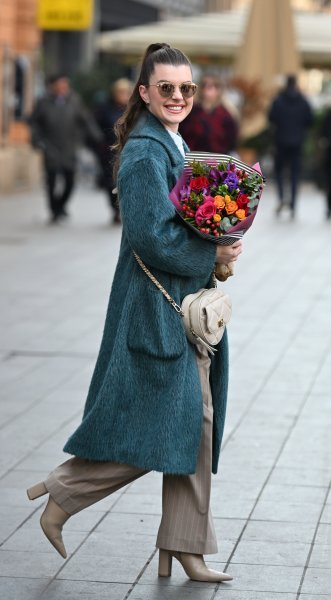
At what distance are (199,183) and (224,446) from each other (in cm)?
269

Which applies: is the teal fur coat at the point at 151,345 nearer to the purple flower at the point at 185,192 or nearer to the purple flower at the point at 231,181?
the purple flower at the point at 185,192

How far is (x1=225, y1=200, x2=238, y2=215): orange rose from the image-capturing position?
463 cm

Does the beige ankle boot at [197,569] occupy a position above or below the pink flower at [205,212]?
below

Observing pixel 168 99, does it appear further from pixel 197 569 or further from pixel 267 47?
pixel 267 47

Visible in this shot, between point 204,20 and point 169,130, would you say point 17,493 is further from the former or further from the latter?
point 204,20

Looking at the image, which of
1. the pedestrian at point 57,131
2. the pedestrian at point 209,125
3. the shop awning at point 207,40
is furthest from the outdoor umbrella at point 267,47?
the pedestrian at point 209,125

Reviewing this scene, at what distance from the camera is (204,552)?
4957 mm

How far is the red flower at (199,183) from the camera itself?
462 cm

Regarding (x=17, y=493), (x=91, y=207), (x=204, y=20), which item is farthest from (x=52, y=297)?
(x=204, y=20)

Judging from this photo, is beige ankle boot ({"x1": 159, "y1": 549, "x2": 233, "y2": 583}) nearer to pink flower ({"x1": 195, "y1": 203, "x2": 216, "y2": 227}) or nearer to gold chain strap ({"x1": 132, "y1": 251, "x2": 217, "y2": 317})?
gold chain strap ({"x1": 132, "y1": 251, "x2": 217, "y2": 317})

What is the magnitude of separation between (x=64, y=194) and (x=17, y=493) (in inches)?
550

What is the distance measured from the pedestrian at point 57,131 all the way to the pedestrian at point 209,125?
2.57 m

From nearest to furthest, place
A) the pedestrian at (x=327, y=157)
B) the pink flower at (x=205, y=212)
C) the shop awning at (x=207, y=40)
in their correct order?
the pink flower at (x=205, y=212) < the pedestrian at (x=327, y=157) < the shop awning at (x=207, y=40)

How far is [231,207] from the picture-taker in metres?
4.63
